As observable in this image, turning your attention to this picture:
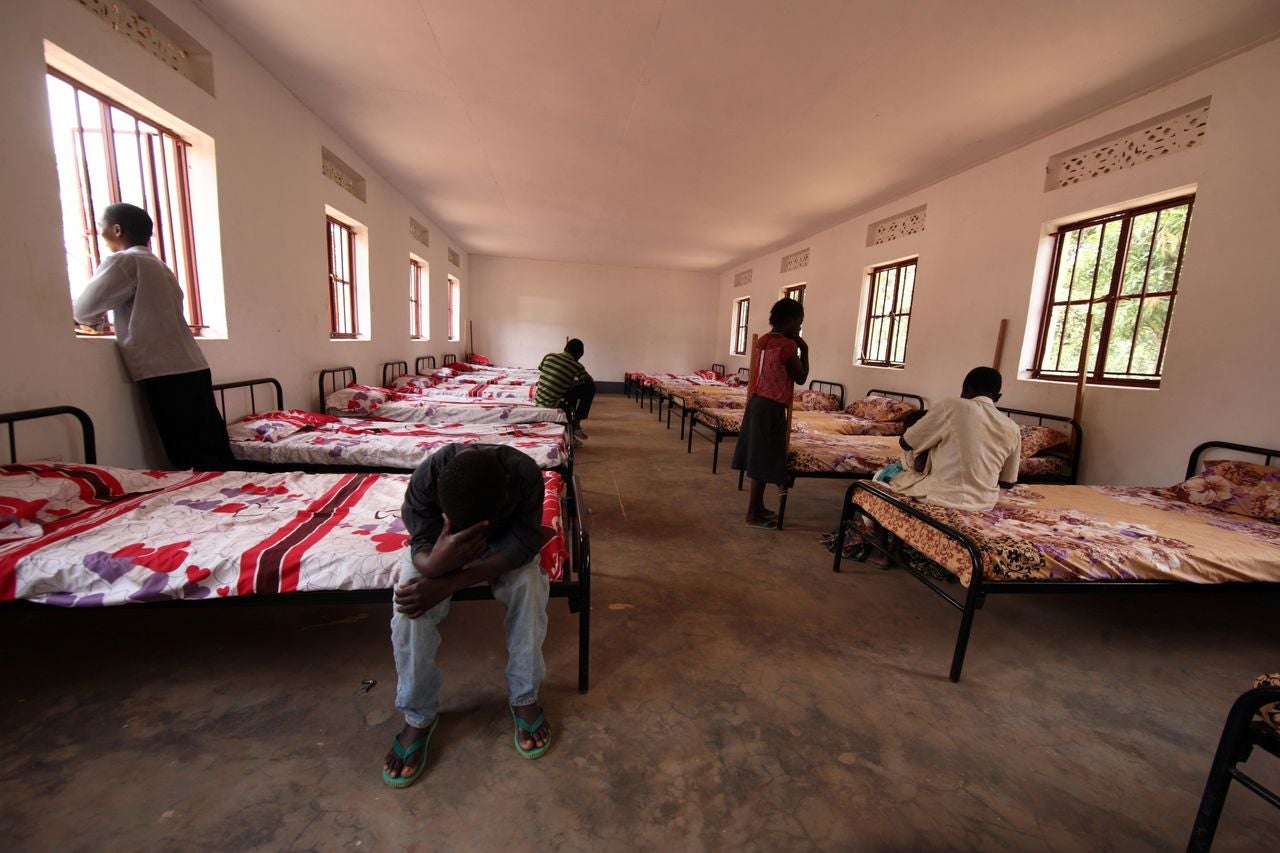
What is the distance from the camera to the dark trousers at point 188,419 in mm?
2498

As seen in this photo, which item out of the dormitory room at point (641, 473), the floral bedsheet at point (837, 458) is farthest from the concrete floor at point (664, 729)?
the floral bedsheet at point (837, 458)

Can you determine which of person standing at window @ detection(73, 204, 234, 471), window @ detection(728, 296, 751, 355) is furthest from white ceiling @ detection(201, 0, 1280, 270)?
window @ detection(728, 296, 751, 355)

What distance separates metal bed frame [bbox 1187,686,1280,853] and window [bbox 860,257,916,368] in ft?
15.5

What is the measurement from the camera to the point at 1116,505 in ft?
8.75

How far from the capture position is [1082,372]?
3.37 metres

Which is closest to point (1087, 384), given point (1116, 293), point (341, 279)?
point (1116, 293)

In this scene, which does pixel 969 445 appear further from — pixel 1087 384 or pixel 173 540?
pixel 173 540

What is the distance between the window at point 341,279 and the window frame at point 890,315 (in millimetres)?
5849

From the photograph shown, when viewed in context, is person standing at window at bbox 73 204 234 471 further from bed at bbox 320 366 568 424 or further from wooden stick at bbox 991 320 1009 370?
wooden stick at bbox 991 320 1009 370

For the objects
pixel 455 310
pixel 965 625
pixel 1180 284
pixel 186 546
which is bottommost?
pixel 965 625

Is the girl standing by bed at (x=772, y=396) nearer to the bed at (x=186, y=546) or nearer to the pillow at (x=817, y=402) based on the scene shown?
the bed at (x=186, y=546)

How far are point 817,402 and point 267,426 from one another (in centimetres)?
558

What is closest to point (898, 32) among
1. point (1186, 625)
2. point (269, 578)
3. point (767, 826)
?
point (1186, 625)

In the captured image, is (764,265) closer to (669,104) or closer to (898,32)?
(669,104)
